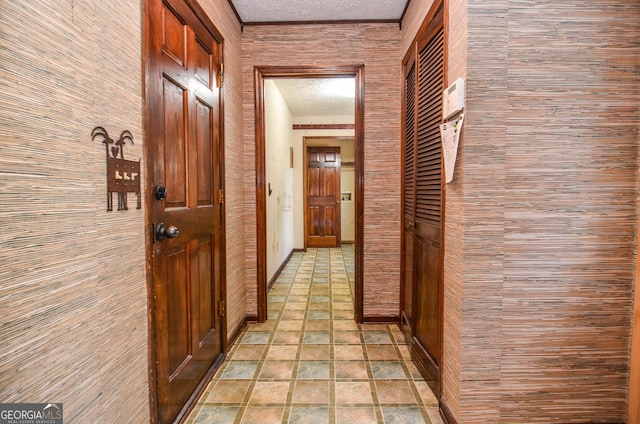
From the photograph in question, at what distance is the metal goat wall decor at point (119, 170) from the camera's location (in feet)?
3.49

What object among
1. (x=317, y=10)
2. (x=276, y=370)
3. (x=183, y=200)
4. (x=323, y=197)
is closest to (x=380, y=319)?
(x=276, y=370)

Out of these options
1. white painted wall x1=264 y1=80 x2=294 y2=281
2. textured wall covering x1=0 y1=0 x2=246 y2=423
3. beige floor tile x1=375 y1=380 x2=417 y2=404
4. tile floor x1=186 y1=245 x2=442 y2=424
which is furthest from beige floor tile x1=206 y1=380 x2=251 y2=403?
white painted wall x1=264 y1=80 x2=294 y2=281

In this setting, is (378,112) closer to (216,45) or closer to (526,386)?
(216,45)

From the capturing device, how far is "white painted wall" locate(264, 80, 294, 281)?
3828mm

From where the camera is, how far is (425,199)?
6.67 feet

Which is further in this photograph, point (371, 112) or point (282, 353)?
point (371, 112)

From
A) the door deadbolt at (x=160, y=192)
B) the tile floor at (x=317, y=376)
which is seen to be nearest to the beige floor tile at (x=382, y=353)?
the tile floor at (x=317, y=376)

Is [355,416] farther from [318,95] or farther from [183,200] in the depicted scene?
[318,95]

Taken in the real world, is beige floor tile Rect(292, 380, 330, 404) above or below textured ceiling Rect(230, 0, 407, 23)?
below

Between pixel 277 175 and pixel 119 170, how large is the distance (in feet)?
11.0

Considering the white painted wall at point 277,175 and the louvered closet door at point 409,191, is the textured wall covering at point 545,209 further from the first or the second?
the white painted wall at point 277,175

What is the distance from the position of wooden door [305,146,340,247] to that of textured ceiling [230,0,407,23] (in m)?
4.08

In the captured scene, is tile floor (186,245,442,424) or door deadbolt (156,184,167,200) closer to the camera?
door deadbolt (156,184,167,200)

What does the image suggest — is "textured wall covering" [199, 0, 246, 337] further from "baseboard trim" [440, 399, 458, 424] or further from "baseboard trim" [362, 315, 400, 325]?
"baseboard trim" [440, 399, 458, 424]
